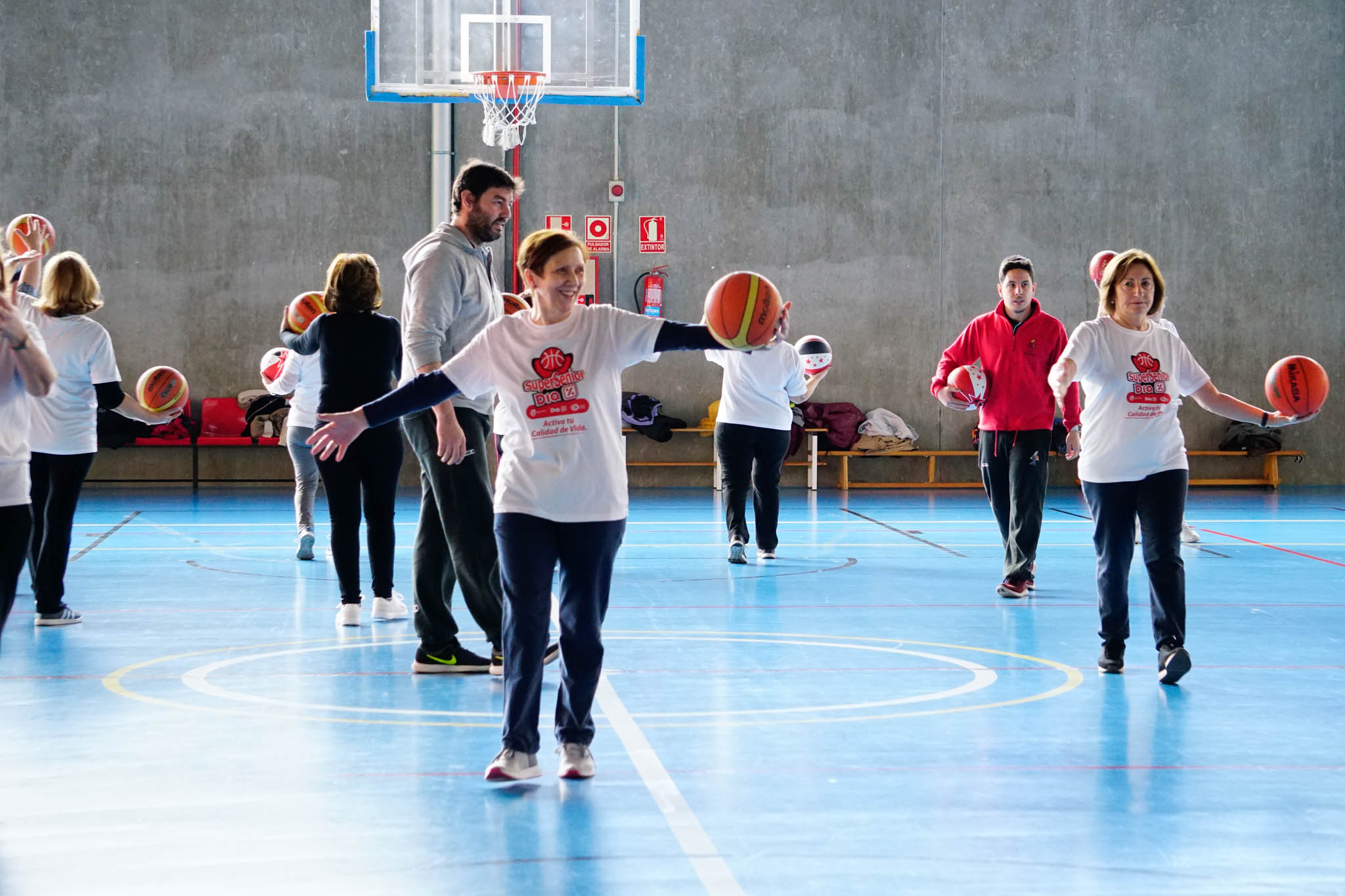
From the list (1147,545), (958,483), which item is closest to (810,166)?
(958,483)

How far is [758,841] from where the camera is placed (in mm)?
3350

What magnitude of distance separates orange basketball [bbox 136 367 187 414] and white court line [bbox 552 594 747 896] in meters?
3.43

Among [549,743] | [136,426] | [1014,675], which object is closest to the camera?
[549,743]

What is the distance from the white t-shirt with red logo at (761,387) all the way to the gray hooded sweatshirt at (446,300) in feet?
12.6

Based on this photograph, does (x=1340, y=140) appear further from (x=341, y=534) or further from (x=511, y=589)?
(x=511, y=589)

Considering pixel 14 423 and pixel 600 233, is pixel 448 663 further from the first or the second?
pixel 600 233

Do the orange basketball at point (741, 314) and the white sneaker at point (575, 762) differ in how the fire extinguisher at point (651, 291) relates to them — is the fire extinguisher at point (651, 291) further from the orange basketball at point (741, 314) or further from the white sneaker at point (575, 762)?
the white sneaker at point (575, 762)

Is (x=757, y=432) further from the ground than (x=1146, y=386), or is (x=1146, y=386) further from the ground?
(x=1146, y=386)

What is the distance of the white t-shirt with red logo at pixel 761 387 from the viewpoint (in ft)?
29.6

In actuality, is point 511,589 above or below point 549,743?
above

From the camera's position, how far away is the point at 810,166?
16.8 meters

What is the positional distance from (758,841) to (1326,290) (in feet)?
54.5

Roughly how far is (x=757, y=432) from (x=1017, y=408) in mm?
1965

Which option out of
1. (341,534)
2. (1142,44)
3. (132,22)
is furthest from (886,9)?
(341,534)
